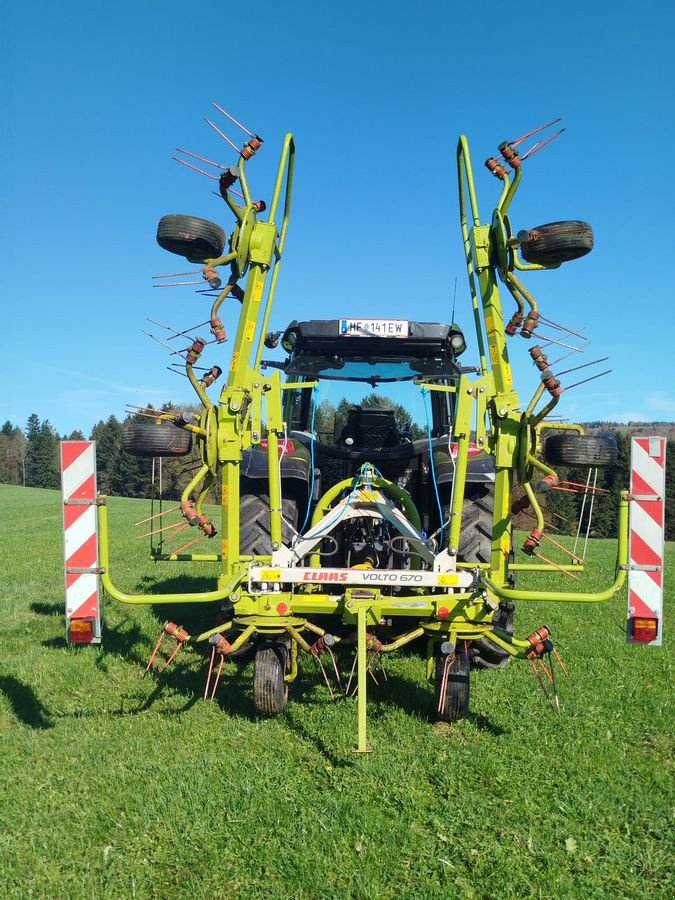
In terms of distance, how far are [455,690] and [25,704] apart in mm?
2563

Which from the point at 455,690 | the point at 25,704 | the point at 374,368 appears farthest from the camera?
the point at 374,368

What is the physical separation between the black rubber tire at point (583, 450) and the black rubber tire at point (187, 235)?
2246mm

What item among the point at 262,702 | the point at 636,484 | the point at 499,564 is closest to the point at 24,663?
the point at 262,702

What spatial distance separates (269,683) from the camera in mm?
3924

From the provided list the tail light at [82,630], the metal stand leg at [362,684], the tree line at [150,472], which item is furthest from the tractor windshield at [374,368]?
the tail light at [82,630]

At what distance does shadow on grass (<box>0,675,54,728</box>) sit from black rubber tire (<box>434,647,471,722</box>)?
217 cm

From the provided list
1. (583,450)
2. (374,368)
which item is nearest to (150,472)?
(374,368)

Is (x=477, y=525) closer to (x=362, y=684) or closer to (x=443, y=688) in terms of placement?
(x=443, y=688)

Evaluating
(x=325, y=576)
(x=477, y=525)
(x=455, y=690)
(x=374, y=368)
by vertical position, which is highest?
(x=374, y=368)

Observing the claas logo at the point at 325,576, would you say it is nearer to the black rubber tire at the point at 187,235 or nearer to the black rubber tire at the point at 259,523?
the black rubber tire at the point at 259,523

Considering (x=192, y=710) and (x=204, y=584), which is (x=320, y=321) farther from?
(x=204, y=584)

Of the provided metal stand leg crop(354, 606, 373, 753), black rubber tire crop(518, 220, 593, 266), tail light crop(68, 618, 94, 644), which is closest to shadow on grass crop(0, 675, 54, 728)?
tail light crop(68, 618, 94, 644)

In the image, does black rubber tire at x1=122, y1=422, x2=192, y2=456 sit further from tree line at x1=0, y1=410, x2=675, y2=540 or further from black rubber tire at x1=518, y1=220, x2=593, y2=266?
black rubber tire at x1=518, y1=220, x2=593, y2=266

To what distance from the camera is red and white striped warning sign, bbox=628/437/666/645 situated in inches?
142
